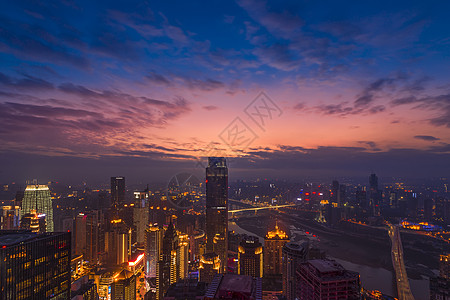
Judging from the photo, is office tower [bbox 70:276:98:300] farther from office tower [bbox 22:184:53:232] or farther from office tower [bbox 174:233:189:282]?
office tower [bbox 22:184:53:232]

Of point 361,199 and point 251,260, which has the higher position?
point 361,199

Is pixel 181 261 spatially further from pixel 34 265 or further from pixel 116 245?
pixel 34 265

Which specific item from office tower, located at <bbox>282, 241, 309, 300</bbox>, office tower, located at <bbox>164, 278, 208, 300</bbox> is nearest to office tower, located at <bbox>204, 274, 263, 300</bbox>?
office tower, located at <bbox>164, 278, 208, 300</bbox>

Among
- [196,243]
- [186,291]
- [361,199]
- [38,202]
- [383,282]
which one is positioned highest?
[38,202]

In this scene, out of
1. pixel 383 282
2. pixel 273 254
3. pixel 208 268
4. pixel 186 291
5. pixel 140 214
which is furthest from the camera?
pixel 140 214

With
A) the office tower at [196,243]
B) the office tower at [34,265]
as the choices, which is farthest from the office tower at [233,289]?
the office tower at [196,243]

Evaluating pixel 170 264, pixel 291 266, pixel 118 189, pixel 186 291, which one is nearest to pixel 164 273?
pixel 170 264

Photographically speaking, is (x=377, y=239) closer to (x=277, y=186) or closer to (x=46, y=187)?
(x=277, y=186)
